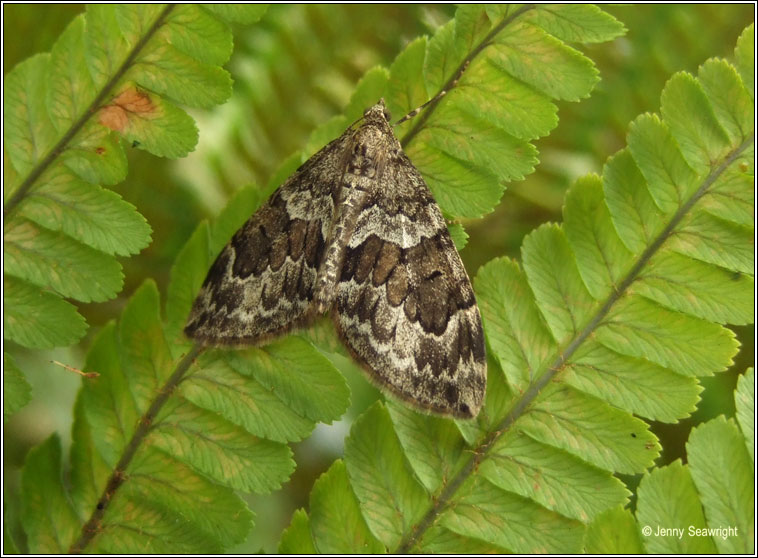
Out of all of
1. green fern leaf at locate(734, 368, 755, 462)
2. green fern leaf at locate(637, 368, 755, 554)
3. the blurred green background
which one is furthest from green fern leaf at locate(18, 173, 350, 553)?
green fern leaf at locate(734, 368, 755, 462)

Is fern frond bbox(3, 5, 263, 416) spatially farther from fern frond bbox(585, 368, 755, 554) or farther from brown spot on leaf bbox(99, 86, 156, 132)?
fern frond bbox(585, 368, 755, 554)

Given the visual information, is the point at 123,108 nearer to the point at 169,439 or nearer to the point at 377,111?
the point at 377,111

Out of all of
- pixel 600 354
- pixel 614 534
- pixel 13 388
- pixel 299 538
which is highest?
pixel 600 354

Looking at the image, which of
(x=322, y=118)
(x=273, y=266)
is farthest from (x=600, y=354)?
(x=322, y=118)

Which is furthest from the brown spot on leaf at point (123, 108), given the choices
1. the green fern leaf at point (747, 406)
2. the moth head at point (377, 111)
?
the green fern leaf at point (747, 406)

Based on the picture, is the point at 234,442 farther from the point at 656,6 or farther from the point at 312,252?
the point at 656,6

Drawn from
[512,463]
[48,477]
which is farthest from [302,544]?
[48,477]
